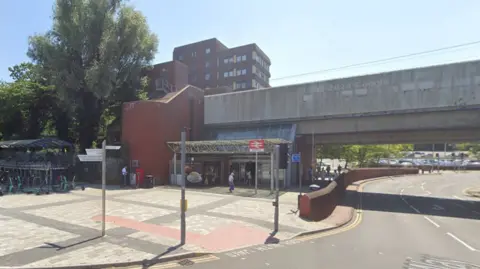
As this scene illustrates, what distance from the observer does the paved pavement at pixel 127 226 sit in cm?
828

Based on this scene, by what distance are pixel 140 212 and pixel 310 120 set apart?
17.1m

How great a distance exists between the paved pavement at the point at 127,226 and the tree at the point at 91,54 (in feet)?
45.9

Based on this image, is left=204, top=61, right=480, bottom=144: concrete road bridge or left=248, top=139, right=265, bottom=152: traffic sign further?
left=248, top=139, right=265, bottom=152: traffic sign

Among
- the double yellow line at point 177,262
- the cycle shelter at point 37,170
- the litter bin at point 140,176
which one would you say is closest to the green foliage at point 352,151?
the litter bin at point 140,176

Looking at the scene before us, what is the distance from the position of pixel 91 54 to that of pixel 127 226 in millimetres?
25219

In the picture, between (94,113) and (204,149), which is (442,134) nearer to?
(204,149)

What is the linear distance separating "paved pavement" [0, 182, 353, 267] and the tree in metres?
14.0

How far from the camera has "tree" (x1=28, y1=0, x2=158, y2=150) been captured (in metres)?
29.4

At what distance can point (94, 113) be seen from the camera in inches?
1312

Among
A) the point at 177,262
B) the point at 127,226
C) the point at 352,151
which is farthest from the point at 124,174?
the point at 352,151

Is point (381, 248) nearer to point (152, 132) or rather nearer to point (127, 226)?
point (127, 226)

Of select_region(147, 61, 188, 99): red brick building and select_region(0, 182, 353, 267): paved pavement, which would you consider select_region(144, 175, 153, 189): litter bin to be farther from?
select_region(147, 61, 188, 99): red brick building

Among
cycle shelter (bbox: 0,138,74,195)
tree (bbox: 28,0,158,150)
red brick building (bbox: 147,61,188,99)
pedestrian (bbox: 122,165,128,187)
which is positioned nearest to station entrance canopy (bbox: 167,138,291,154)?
pedestrian (bbox: 122,165,128,187)

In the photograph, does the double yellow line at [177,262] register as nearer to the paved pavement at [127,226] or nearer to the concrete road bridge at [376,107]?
the paved pavement at [127,226]
